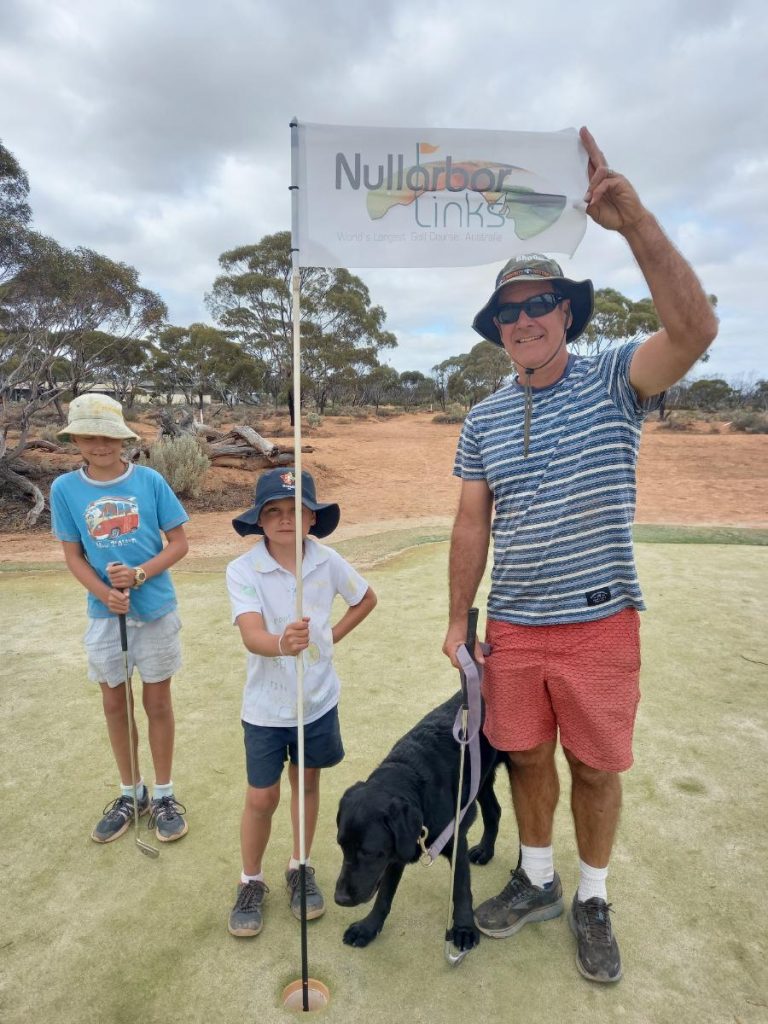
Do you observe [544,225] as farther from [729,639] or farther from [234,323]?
[234,323]

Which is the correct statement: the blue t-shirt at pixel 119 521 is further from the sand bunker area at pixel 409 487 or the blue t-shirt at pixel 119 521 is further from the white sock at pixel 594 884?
the sand bunker area at pixel 409 487

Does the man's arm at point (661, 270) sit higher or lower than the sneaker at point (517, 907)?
higher

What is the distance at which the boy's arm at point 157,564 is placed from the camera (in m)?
2.61

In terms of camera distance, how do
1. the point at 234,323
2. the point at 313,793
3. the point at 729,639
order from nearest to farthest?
the point at 313,793 < the point at 729,639 < the point at 234,323

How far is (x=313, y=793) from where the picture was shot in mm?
2469

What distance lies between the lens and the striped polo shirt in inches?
82.1

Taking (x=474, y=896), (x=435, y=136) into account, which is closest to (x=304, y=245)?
(x=435, y=136)

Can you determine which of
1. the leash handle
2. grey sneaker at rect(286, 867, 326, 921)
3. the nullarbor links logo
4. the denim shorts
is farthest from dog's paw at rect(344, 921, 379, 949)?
the nullarbor links logo

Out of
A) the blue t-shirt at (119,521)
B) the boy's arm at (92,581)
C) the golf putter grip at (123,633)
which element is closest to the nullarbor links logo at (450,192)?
the blue t-shirt at (119,521)

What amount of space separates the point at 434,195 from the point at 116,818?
285cm

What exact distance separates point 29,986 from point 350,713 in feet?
6.57

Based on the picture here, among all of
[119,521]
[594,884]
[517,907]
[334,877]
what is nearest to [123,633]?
[119,521]

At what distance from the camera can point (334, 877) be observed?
2590mm

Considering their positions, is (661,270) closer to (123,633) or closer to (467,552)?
(467,552)
